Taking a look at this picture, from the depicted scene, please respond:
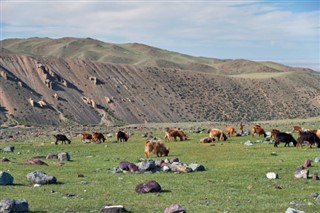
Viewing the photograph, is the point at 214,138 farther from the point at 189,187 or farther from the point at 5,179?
the point at 5,179

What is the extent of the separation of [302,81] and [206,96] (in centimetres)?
5647

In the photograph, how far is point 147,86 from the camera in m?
142

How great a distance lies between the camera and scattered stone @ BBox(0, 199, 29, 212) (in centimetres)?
1697

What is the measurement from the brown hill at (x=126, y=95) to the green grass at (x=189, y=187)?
7668 cm

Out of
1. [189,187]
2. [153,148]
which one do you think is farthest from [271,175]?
[153,148]

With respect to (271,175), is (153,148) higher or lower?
higher

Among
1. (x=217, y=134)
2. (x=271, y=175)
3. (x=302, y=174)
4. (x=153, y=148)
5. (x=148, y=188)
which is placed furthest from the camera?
(x=217, y=134)

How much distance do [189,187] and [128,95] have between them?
10941 centimetres

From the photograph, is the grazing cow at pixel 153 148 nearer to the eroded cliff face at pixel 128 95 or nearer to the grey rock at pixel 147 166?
the grey rock at pixel 147 166

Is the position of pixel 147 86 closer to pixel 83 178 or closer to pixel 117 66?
pixel 117 66

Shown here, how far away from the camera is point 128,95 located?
132m

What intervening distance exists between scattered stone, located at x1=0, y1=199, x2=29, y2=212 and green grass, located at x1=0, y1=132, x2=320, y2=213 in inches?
28.5

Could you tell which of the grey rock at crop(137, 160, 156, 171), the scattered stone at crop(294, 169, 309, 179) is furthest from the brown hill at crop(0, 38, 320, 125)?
the scattered stone at crop(294, 169, 309, 179)

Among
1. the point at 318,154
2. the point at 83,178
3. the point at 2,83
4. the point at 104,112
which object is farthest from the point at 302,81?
the point at 83,178
